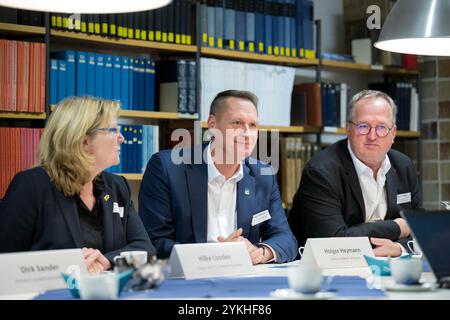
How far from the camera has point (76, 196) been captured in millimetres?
3271

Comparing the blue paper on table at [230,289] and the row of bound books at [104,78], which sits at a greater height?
the row of bound books at [104,78]

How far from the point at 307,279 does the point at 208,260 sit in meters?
0.65

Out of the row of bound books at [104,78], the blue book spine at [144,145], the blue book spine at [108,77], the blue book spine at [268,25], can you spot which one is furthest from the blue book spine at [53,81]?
the blue book spine at [268,25]

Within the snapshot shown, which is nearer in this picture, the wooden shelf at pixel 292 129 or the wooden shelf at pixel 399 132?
the wooden shelf at pixel 292 129

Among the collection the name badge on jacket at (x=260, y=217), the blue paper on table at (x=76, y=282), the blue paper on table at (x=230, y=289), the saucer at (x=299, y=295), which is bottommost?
the blue paper on table at (x=230, y=289)

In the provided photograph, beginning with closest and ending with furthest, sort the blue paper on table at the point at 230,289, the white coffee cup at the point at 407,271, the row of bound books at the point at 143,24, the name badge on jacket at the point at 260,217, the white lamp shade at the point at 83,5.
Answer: the blue paper on table at the point at 230,289 < the white coffee cup at the point at 407,271 < the white lamp shade at the point at 83,5 < the name badge on jacket at the point at 260,217 < the row of bound books at the point at 143,24

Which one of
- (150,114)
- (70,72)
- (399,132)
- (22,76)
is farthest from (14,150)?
(399,132)

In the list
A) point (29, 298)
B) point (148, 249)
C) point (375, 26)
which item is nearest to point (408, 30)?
point (148, 249)

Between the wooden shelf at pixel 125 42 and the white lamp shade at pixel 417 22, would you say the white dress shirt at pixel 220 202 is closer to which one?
the white lamp shade at pixel 417 22

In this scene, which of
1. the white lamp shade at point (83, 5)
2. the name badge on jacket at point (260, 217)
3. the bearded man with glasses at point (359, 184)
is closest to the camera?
the white lamp shade at point (83, 5)

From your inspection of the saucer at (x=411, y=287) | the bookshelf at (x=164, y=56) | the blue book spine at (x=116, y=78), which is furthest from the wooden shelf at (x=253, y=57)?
the saucer at (x=411, y=287)

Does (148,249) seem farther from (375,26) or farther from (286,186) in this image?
(375,26)

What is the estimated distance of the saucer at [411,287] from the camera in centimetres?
239

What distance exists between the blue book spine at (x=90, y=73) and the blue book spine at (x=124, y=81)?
200mm
